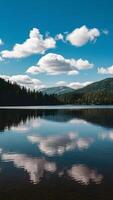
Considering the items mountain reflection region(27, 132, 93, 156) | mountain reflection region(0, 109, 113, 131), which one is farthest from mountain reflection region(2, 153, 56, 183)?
mountain reflection region(0, 109, 113, 131)

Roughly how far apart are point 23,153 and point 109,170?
35.5 feet

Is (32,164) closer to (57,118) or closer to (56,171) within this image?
(56,171)

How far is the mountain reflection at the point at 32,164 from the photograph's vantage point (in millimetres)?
21673

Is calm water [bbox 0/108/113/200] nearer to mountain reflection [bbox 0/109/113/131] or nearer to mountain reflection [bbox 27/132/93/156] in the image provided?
mountain reflection [bbox 27/132/93/156]

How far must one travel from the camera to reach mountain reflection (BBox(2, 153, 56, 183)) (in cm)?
2167

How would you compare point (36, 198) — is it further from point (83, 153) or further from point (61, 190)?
point (83, 153)

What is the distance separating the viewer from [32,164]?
83.7 feet

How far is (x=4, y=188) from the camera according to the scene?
18156mm

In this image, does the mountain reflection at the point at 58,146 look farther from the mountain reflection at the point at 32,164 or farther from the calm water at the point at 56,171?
the mountain reflection at the point at 32,164

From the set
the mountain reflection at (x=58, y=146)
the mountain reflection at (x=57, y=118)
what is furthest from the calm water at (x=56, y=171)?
the mountain reflection at (x=57, y=118)

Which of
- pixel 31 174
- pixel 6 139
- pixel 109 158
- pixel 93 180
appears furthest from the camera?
pixel 6 139

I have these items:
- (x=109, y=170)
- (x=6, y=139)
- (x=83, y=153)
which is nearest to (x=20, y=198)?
(x=109, y=170)

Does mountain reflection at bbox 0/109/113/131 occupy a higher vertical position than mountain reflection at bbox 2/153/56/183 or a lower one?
higher

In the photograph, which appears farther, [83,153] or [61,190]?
[83,153]
